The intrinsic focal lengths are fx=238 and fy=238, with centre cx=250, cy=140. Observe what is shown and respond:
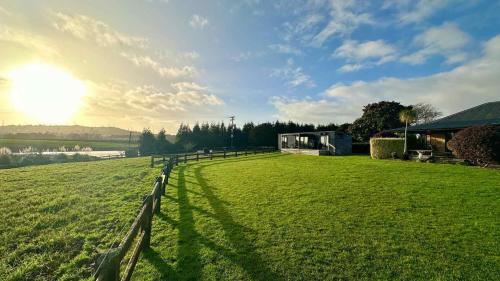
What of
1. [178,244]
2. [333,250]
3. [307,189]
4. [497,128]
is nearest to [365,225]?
[333,250]

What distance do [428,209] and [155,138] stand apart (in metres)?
43.0

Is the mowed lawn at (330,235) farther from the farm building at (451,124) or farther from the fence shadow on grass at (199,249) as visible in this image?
the farm building at (451,124)

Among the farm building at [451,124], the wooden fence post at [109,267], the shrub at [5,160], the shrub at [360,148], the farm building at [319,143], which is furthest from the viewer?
the shrub at [360,148]

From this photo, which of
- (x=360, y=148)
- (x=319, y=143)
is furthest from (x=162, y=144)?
(x=360, y=148)

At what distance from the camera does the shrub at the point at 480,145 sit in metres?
15.1

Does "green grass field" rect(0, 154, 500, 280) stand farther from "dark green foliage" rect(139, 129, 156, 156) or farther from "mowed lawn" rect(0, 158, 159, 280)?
"dark green foliage" rect(139, 129, 156, 156)

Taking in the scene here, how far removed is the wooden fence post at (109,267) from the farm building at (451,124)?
2481 cm

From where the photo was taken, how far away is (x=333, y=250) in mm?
4852

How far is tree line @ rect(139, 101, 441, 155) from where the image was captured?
4338cm

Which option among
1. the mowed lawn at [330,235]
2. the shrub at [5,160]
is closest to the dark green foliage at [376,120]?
the mowed lawn at [330,235]

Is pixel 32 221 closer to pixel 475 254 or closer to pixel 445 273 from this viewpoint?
pixel 445 273

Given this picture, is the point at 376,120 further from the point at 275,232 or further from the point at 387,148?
the point at 275,232

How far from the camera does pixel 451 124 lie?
832 inches

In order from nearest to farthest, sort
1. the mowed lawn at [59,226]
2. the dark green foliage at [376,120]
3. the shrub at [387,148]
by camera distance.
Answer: the mowed lawn at [59,226] < the shrub at [387,148] < the dark green foliage at [376,120]
